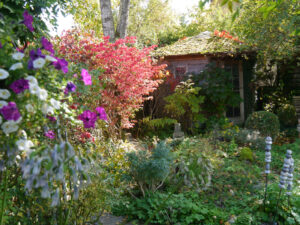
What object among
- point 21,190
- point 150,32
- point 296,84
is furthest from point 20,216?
point 150,32

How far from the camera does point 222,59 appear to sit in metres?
10.5

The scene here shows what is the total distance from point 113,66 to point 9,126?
4.76 m

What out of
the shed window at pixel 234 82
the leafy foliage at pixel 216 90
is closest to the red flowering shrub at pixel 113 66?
the leafy foliage at pixel 216 90

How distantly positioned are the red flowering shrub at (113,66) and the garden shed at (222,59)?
370 cm

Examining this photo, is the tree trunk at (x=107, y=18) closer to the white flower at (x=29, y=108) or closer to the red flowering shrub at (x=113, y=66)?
the red flowering shrub at (x=113, y=66)

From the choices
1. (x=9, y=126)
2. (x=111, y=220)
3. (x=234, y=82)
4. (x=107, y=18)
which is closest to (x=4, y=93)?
(x=9, y=126)

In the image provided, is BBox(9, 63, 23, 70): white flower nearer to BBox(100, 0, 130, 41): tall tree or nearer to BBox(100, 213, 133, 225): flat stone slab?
BBox(100, 213, 133, 225): flat stone slab

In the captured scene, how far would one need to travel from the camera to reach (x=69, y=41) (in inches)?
243

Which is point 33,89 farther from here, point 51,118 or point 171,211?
point 171,211

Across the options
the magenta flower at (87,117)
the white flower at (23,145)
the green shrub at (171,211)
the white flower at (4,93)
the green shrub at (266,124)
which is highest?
the white flower at (4,93)

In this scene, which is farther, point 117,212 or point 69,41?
point 69,41

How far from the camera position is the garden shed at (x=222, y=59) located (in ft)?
32.9

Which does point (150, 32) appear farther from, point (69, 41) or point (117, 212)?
point (117, 212)

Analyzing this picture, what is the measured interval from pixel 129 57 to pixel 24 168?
487 centimetres
